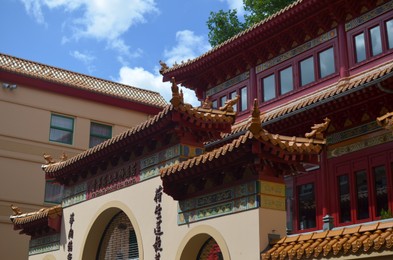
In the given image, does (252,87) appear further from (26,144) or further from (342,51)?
(26,144)

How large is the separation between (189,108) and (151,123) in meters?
1.06

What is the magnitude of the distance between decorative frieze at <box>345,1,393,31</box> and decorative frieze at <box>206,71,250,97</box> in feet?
14.5

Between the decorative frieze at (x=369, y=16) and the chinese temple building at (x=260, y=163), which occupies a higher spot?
the decorative frieze at (x=369, y=16)

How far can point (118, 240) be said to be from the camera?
15648 mm

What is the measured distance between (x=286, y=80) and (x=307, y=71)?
0.92 m

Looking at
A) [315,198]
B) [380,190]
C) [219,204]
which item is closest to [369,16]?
[380,190]

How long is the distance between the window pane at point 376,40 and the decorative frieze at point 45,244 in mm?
10090

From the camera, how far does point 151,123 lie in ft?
42.6

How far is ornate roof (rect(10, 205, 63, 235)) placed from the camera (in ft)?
56.8

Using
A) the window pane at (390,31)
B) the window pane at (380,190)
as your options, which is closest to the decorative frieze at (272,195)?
the window pane at (380,190)

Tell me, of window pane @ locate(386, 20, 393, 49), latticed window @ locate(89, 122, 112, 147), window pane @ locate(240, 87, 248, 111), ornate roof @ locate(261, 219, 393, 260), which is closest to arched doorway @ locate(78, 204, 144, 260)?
ornate roof @ locate(261, 219, 393, 260)

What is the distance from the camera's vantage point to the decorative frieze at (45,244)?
57.4 feet

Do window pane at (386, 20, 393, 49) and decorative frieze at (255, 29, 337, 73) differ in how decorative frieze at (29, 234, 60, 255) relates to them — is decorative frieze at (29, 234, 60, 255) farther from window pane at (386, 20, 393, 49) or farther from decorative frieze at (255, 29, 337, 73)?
window pane at (386, 20, 393, 49)

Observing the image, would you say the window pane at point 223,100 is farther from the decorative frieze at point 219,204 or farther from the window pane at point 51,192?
the window pane at point 51,192
